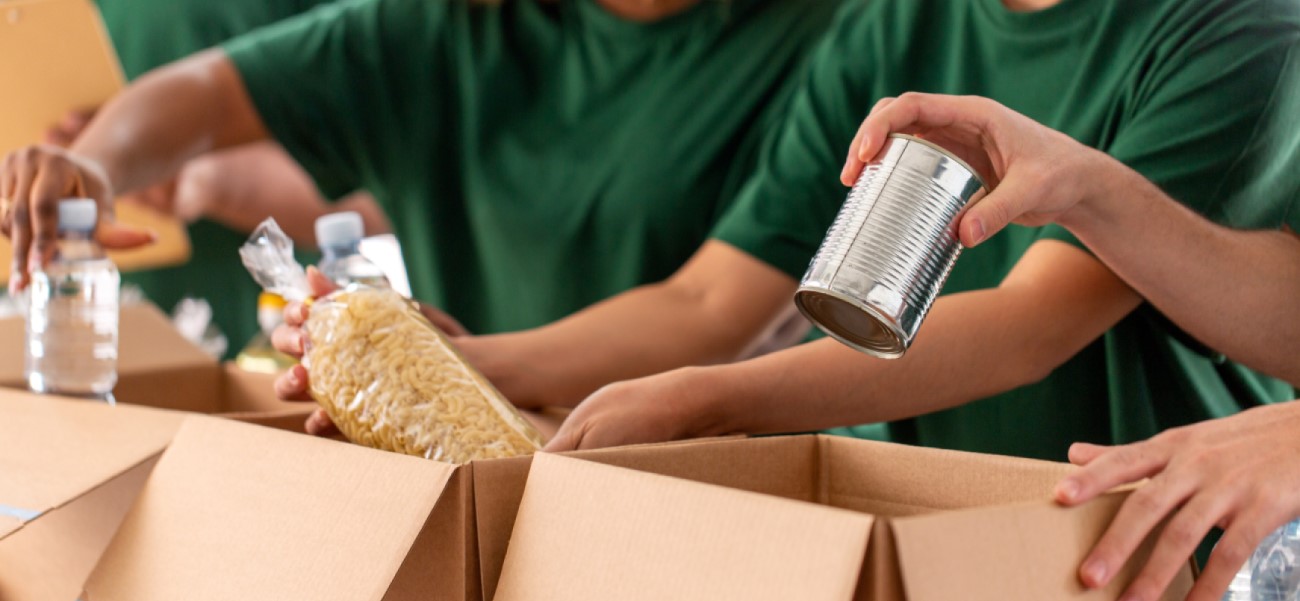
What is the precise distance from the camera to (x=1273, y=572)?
0.79 metres

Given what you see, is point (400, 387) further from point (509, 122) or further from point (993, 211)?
point (509, 122)

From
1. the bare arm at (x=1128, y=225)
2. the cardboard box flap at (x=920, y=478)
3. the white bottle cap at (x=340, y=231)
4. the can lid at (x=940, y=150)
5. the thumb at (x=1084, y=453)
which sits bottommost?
the white bottle cap at (x=340, y=231)

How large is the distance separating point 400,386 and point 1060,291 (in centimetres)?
60

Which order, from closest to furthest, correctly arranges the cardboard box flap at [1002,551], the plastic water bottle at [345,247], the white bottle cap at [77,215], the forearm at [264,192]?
the cardboard box flap at [1002,551]
the plastic water bottle at [345,247]
the white bottle cap at [77,215]
the forearm at [264,192]

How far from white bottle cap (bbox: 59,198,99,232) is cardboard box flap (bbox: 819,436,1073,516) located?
870mm

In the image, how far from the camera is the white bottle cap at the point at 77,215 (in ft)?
4.12

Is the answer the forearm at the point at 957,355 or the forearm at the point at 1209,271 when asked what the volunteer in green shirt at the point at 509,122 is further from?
the forearm at the point at 1209,271

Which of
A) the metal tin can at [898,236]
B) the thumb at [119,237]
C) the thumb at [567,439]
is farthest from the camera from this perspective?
the thumb at [119,237]

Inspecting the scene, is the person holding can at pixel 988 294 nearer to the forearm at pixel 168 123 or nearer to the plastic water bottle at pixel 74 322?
the plastic water bottle at pixel 74 322

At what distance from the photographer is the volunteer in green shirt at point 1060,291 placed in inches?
39.9

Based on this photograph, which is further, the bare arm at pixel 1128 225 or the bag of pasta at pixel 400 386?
the bag of pasta at pixel 400 386

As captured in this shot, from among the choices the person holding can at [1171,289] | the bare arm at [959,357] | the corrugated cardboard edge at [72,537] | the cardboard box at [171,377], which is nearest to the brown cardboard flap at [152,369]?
the cardboard box at [171,377]

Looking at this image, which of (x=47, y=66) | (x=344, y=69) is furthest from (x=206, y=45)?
(x=47, y=66)

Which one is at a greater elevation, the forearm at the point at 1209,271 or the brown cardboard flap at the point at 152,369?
the forearm at the point at 1209,271
